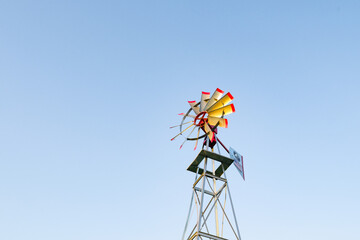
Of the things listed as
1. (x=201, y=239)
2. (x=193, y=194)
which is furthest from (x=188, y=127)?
(x=201, y=239)

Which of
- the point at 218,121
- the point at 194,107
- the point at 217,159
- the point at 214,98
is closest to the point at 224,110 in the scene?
the point at 218,121

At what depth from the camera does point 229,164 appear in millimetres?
21031

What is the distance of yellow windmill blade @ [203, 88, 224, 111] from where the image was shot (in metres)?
22.4

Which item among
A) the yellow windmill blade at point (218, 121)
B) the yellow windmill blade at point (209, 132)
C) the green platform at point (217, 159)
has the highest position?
the yellow windmill blade at point (218, 121)

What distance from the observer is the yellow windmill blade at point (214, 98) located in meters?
22.4

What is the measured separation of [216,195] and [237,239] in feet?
9.17

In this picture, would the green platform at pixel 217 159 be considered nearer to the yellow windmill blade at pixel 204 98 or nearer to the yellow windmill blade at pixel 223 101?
the yellow windmill blade at pixel 223 101

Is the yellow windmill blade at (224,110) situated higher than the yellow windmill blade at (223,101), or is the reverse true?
the yellow windmill blade at (223,101)

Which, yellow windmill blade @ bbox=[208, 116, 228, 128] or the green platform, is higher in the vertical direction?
yellow windmill blade @ bbox=[208, 116, 228, 128]

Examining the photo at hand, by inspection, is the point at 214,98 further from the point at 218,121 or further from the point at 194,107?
the point at 218,121

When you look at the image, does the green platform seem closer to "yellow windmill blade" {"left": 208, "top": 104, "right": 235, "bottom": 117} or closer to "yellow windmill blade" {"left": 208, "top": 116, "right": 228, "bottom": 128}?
"yellow windmill blade" {"left": 208, "top": 116, "right": 228, "bottom": 128}

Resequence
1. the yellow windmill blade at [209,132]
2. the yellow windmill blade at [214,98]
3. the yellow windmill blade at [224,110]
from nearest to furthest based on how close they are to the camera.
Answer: the yellow windmill blade at [209,132]
the yellow windmill blade at [224,110]
the yellow windmill blade at [214,98]

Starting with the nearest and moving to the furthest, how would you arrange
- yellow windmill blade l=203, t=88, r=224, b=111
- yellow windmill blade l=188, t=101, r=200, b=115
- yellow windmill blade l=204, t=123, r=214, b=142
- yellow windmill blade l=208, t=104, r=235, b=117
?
yellow windmill blade l=204, t=123, r=214, b=142 → yellow windmill blade l=208, t=104, r=235, b=117 → yellow windmill blade l=203, t=88, r=224, b=111 → yellow windmill blade l=188, t=101, r=200, b=115

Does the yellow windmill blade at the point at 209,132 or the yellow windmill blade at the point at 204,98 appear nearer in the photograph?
the yellow windmill blade at the point at 209,132
